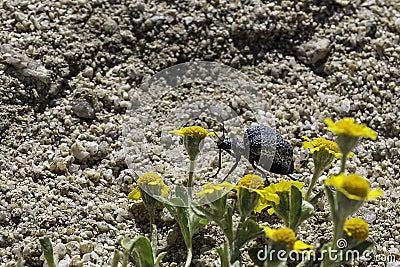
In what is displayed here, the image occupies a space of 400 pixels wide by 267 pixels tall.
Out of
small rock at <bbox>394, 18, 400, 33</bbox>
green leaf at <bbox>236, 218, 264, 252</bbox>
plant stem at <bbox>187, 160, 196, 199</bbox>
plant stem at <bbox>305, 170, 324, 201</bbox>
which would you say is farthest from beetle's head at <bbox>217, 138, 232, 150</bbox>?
small rock at <bbox>394, 18, 400, 33</bbox>

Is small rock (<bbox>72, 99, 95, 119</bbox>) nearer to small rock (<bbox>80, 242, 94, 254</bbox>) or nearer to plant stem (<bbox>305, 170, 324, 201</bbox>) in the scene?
small rock (<bbox>80, 242, 94, 254</bbox>)

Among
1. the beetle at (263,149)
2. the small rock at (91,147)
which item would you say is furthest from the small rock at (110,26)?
the beetle at (263,149)

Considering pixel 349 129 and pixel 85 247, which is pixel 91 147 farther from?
pixel 349 129

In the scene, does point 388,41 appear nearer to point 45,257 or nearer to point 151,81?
point 151,81

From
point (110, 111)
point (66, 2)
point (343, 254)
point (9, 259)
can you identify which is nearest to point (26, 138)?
point (110, 111)

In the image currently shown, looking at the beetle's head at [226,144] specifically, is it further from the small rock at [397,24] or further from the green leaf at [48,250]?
the small rock at [397,24]
